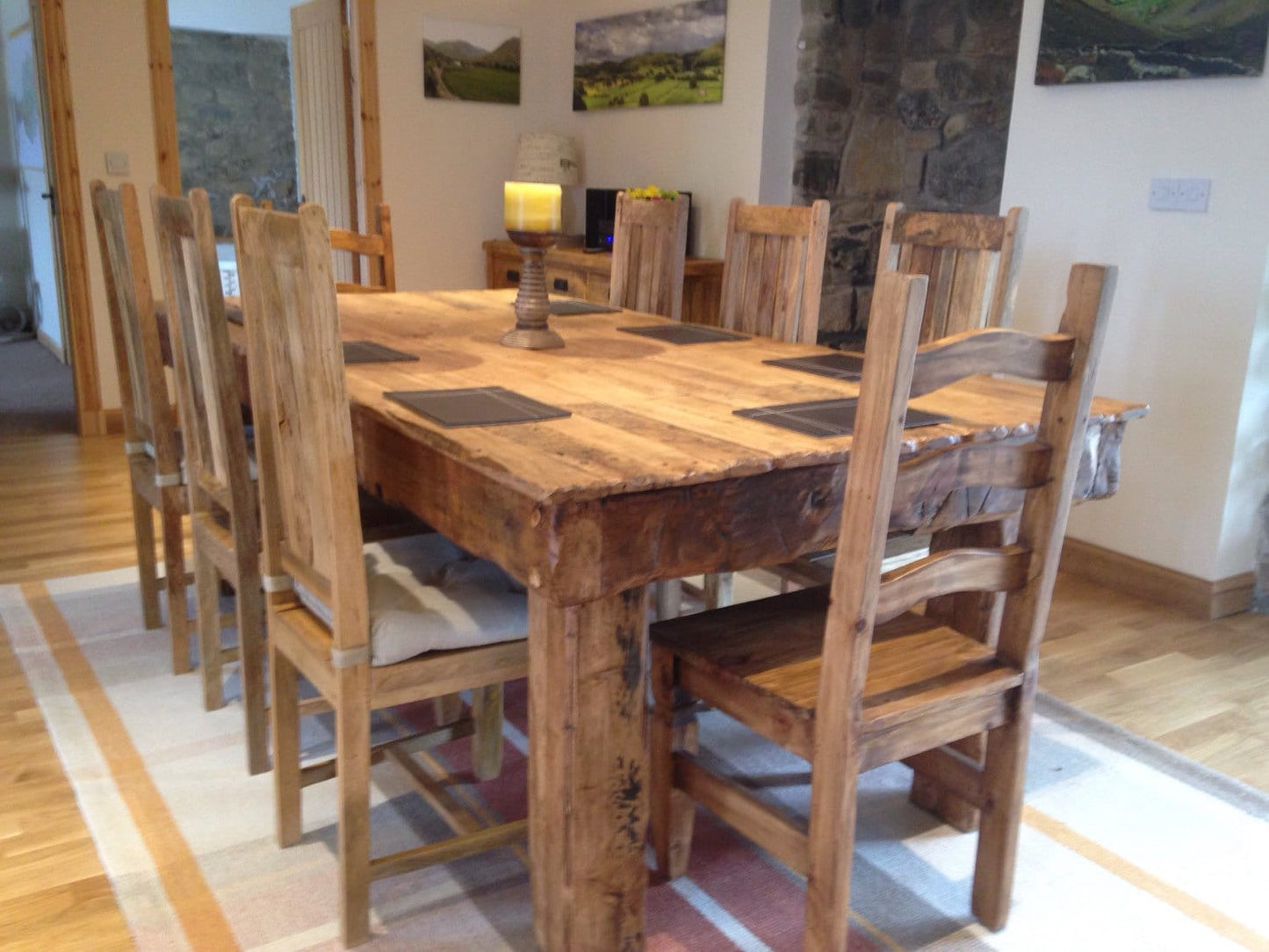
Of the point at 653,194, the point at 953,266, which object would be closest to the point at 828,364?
the point at 953,266

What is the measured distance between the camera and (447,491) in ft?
4.79

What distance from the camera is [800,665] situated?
150 cm

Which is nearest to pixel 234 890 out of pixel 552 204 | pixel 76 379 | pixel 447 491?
pixel 447 491

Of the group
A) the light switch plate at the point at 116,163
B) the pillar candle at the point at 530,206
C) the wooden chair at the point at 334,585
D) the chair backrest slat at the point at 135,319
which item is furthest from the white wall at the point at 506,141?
the wooden chair at the point at 334,585

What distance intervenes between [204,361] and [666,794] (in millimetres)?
1086

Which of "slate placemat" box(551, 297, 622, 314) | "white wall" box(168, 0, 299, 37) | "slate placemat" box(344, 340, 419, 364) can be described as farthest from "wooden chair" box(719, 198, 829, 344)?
"white wall" box(168, 0, 299, 37)

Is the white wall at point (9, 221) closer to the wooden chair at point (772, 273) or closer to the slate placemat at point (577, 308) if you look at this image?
the slate placemat at point (577, 308)

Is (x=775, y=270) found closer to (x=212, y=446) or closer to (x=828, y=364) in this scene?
(x=828, y=364)

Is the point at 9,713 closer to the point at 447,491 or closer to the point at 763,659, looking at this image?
the point at 447,491

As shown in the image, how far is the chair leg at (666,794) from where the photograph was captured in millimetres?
1626

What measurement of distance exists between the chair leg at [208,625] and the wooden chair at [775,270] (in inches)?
58.1

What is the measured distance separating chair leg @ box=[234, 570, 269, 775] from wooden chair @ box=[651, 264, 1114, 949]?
2.63ft

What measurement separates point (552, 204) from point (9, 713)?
1574 mm

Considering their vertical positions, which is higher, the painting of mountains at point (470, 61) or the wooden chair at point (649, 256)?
the painting of mountains at point (470, 61)
